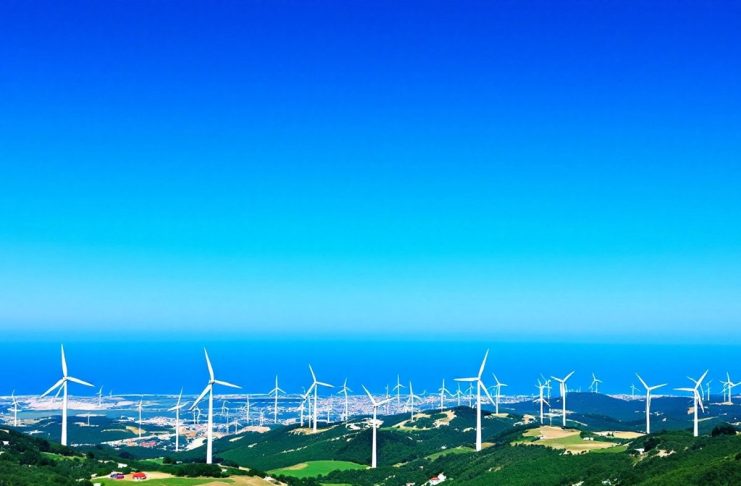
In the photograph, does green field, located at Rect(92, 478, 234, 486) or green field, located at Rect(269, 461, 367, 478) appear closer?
Result: green field, located at Rect(92, 478, 234, 486)

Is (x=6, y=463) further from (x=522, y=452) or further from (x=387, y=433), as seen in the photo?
(x=387, y=433)

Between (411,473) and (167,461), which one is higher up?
(167,461)

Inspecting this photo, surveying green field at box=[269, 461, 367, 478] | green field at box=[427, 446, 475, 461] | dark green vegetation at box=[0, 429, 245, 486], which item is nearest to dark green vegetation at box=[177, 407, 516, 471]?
green field at box=[427, 446, 475, 461]

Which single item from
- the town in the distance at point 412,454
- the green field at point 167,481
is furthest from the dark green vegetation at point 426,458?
the green field at point 167,481

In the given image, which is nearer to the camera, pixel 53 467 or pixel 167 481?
pixel 167 481

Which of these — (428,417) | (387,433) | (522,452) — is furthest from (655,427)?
(522,452)

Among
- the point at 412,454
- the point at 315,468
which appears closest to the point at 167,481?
the point at 315,468

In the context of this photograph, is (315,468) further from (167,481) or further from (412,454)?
(167,481)

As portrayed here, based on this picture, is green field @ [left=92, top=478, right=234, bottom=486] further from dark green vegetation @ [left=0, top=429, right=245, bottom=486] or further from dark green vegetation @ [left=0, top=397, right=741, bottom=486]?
dark green vegetation @ [left=0, top=397, right=741, bottom=486]
